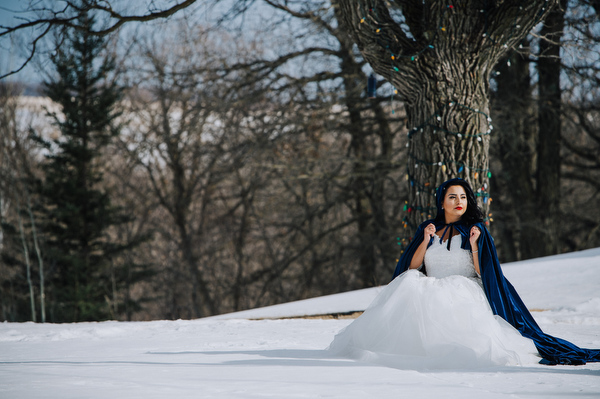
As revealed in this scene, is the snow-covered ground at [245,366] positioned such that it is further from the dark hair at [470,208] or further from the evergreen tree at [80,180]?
the evergreen tree at [80,180]

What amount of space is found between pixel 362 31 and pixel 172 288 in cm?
1425

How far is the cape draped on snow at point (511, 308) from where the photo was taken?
121 inches

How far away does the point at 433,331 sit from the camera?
3.00 metres

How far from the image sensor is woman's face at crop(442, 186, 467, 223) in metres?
3.71

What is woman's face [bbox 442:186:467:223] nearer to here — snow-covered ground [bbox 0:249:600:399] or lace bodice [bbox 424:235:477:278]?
lace bodice [bbox 424:235:477:278]

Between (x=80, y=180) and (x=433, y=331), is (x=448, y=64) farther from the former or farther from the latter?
(x=80, y=180)

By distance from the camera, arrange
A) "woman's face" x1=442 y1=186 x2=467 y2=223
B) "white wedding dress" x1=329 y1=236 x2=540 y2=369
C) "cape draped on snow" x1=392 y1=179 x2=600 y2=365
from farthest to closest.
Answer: "woman's face" x1=442 y1=186 x2=467 y2=223 < "cape draped on snow" x1=392 y1=179 x2=600 y2=365 < "white wedding dress" x1=329 y1=236 x2=540 y2=369

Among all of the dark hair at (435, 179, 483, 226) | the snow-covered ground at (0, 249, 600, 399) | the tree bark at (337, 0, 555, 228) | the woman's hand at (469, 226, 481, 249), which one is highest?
the tree bark at (337, 0, 555, 228)

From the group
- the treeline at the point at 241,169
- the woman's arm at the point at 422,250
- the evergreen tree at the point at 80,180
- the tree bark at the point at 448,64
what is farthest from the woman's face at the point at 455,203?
the evergreen tree at the point at 80,180

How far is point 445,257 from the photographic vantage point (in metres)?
3.59

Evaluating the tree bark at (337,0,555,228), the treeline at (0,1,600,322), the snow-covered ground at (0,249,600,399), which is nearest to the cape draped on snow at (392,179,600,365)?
the snow-covered ground at (0,249,600,399)

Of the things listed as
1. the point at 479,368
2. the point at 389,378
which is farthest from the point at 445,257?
the point at 389,378

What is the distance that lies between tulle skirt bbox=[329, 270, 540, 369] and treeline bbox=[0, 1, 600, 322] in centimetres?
505

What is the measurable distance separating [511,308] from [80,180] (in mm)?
14542
